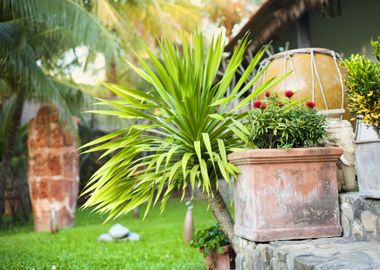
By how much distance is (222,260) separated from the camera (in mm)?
4168

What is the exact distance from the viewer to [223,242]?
13.7 feet

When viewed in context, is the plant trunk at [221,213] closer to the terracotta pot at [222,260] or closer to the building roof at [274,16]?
the terracotta pot at [222,260]

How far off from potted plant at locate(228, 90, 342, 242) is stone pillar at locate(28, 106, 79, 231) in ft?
27.2

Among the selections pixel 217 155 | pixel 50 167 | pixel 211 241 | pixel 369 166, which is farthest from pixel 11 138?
pixel 369 166

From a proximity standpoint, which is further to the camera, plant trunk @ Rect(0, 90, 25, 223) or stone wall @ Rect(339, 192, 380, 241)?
plant trunk @ Rect(0, 90, 25, 223)

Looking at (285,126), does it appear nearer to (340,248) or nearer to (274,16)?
(340,248)

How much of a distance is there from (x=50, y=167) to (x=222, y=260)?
7.86 m

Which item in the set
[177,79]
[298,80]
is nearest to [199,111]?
[177,79]

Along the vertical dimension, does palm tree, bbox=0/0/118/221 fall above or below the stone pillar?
above

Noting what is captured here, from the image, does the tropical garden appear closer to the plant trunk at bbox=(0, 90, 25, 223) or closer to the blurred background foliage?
the blurred background foliage

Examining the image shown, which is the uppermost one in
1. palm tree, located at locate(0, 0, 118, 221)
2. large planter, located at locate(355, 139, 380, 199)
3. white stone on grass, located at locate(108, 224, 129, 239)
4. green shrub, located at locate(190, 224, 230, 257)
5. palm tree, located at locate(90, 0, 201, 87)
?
palm tree, located at locate(90, 0, 201, 87)

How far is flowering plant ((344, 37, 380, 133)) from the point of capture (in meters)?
2.89

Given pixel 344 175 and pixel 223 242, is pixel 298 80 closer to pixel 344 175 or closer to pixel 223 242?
pixel 344 175

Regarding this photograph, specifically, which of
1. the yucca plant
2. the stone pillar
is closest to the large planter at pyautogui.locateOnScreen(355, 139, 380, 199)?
the yucca plant
